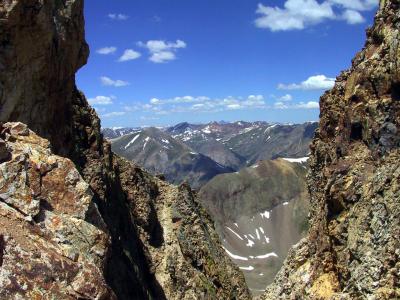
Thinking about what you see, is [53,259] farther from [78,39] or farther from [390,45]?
[390,45]

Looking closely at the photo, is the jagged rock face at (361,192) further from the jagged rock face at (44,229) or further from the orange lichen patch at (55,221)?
the orange lichen patch at (55,221)

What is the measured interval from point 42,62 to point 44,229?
1781 cm

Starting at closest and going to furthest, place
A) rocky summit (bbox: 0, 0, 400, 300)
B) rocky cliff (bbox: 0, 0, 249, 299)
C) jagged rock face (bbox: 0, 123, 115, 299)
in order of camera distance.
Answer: jagged rock face (bbox: 0, 123, 115, 299) → rocky cliff (bbox: 0, 0, 249, 299) → rocky summit (bbox: 0, 0, 400, 300)

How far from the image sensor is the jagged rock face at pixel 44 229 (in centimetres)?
1557

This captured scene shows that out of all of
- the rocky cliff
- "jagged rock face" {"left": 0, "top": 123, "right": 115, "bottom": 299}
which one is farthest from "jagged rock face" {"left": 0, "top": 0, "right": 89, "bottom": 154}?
"jagged rock face" {"left": 0, "top": 123, "right": 115, "bottom": 299}

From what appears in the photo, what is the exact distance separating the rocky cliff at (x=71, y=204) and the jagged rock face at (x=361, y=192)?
1203 cm

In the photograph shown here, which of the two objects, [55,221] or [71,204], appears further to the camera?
[71,204]

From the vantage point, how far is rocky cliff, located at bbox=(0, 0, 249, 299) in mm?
16750

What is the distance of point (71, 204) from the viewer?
2088 cm

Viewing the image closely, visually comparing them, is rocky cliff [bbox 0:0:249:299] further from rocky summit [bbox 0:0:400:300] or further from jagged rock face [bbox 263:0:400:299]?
jagged rock face [bbox 263:0:400:299]

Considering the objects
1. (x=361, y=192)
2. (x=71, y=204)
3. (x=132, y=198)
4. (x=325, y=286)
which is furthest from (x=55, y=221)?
(x=132, y=198)

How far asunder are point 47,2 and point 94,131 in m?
15.1

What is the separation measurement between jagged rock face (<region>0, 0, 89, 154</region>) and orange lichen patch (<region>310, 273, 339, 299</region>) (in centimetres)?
2307

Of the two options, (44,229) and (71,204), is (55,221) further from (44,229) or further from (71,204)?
(71,204)
